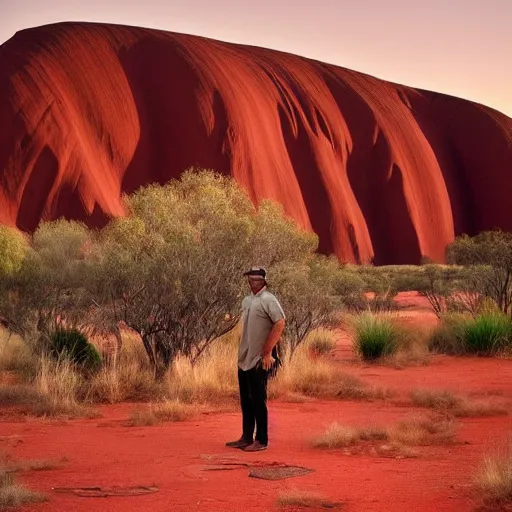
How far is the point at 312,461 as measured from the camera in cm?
794

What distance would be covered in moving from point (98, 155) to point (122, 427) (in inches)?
1668

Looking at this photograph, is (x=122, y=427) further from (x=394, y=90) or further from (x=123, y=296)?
(x=394, y=90)

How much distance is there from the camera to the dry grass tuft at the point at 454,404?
34.8 ft

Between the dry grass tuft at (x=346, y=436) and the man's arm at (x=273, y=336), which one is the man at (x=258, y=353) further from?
the dry grass tuft at (x=346, y=436)

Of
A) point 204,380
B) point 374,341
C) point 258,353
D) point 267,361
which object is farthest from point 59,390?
point 374,341

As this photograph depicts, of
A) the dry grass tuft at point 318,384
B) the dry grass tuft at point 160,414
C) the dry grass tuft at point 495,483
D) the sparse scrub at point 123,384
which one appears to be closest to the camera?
the dry grass tuft at point 495,483

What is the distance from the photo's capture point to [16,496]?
20.2ft

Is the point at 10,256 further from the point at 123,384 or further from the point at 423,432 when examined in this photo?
the point at 423,432

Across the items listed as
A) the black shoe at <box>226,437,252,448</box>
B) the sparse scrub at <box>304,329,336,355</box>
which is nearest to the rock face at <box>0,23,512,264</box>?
the sparse scrub at <box>304,329,336,355</box>

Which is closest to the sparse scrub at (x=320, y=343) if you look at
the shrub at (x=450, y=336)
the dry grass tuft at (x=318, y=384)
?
the shrub at (x=450, y=336)

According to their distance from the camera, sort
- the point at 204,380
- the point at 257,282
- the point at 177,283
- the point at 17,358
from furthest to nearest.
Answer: the point at 17,358 → the point at 177,283 → the point at 204,380 → the point at 257,282

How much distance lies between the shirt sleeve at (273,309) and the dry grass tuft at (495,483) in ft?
8.31

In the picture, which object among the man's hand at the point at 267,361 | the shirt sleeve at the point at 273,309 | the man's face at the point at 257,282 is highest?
the man's face at the point at 257,282

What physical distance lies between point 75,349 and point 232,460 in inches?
254
